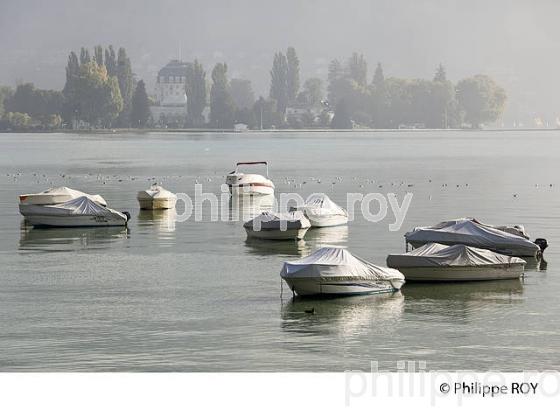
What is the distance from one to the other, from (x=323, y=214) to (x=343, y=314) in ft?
44.8

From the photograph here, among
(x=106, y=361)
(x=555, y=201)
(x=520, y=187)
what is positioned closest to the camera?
(x=106, y=361)

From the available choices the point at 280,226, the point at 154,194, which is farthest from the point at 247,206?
the point at 280,226

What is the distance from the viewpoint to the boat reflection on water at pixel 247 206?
37.6 metres

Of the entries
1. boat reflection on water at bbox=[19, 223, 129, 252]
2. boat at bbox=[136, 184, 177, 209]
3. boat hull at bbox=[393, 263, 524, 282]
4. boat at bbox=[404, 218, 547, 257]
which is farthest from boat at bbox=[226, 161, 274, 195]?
boat hull at bbox=[393, 263, 524, 282]

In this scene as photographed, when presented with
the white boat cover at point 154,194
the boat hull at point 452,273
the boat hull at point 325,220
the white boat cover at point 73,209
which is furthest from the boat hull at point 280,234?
the white boat cover at point 154,194

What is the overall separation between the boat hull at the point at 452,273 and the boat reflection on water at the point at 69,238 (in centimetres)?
971

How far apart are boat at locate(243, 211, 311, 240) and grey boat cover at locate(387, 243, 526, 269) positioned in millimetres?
7009

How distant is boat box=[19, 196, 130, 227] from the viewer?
1294 inches

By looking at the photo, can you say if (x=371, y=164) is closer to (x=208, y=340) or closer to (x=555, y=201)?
(x=555, y=201)

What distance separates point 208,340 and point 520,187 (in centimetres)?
3851

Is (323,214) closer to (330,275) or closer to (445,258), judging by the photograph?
(445,258)

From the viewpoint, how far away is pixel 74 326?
1783 centimetres

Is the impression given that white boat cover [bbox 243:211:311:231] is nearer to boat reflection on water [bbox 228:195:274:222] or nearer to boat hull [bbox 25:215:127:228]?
boat hull [bbox 25:215:127:228]

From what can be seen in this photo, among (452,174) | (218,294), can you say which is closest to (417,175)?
(452,174)
